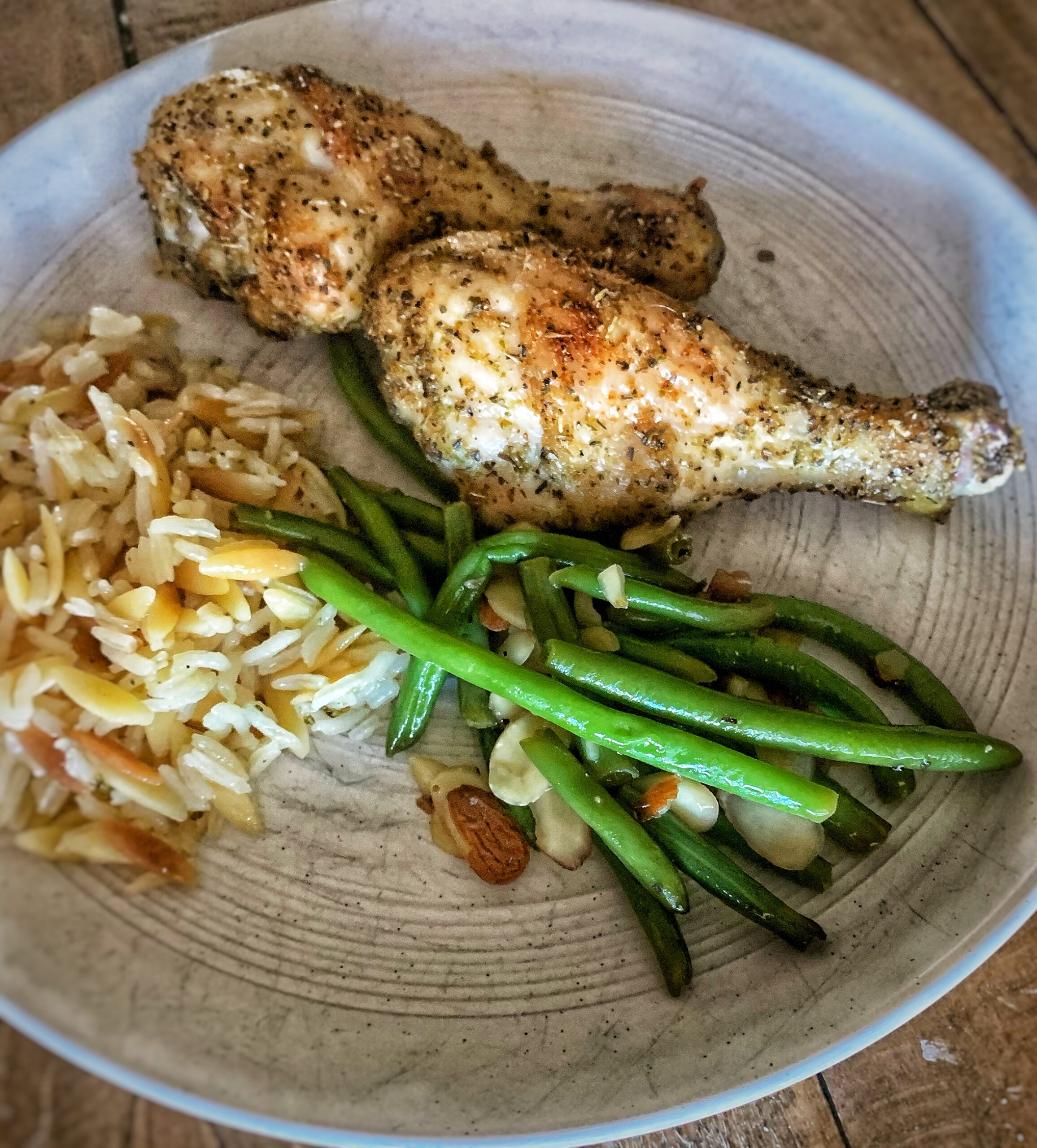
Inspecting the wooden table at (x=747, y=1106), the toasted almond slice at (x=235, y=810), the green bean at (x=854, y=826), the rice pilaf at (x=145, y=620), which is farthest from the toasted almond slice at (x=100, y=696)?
the green bean at (x=854, y=826)

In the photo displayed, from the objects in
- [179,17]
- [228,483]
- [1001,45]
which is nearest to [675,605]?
[228,483]

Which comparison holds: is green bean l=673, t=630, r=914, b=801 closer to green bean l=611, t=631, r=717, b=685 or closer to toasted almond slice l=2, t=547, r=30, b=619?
green bean l=611, t=631, r=717, b=685

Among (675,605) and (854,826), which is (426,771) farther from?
(854,826)

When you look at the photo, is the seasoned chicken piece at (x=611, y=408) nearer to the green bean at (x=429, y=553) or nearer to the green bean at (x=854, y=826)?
the green bean at (x=429, y=553)

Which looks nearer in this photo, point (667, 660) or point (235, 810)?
point (235, 810)

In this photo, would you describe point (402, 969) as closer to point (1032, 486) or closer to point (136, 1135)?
point (136, 1135)

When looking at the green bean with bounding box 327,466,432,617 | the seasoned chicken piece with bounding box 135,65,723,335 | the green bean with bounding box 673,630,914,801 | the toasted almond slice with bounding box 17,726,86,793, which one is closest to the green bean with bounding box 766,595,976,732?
the green bean with bounding box 673,630,914,801
